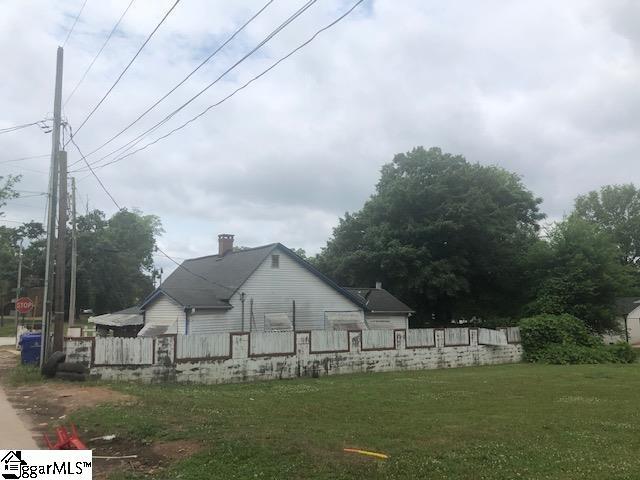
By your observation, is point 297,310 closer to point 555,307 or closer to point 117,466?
point 555,307

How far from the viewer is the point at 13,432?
9383 mm

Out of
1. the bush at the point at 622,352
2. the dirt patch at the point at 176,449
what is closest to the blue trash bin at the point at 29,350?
the dirt patch at the point at 176,449

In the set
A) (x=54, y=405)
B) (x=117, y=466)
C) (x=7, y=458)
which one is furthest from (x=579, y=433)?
(x=54, y=405)

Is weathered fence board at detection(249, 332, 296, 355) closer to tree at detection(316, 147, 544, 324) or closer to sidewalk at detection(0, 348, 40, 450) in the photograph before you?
sidewalk at detection(0, 348, 40, 450)

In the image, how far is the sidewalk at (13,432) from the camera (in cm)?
827

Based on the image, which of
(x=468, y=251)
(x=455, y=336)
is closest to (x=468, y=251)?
(x=468, y=251)

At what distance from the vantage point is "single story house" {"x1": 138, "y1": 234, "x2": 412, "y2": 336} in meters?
24.5

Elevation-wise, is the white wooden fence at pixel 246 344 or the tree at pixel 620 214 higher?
the tree at pixel 620 214

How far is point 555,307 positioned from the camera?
107 feet

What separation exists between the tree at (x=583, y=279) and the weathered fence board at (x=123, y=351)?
79.1 ft

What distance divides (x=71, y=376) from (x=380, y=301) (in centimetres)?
2028

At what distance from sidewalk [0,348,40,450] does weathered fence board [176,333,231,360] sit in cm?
613

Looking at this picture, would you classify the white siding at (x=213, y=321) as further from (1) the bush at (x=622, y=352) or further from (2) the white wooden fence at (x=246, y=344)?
(1) the bush at (x=622, y=352)

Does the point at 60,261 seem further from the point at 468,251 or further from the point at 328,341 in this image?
the point at 468,251
